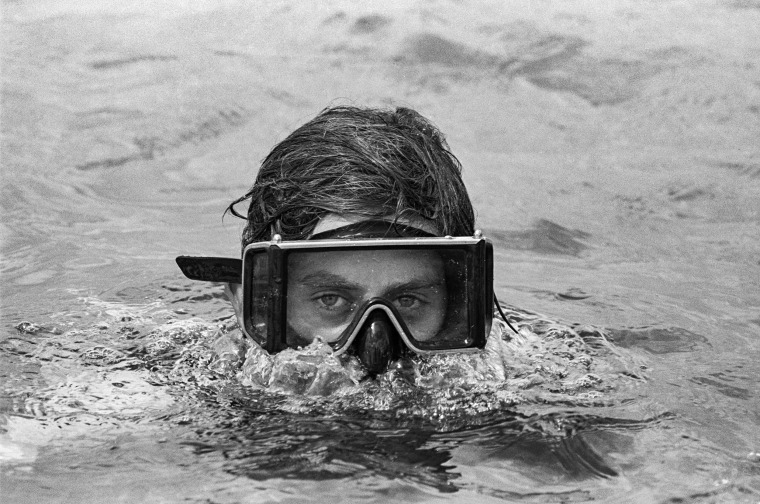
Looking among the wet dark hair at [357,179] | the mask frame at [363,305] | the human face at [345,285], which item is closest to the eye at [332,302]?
the human face at [345,285]

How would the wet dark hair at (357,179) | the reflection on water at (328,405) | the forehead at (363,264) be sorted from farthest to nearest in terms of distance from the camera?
the wet dark hair at (357,179) < the forehead at (363,264) < the reflection on water at (328,405)

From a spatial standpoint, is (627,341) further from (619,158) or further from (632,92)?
(632,92)

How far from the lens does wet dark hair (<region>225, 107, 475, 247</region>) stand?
3213mm

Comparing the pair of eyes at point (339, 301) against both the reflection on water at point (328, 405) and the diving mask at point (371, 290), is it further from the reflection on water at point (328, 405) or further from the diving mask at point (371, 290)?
the reflection on water at point (328, 405)

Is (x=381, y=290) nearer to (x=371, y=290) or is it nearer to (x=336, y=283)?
(x=371, y=290)

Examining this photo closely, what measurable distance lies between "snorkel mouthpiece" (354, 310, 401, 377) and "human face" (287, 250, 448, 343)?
3.7 inches

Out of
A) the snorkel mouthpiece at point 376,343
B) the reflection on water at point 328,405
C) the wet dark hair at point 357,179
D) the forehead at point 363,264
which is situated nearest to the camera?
the reflection on water at point 328,405

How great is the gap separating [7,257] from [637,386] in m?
3.29

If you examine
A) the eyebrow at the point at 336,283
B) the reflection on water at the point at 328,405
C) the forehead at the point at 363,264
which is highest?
the forehead at the point at 363,264

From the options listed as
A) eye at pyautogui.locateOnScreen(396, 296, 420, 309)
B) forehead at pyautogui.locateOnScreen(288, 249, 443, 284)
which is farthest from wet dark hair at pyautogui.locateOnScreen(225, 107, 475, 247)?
eye at pyautogui.locateOnScreen(396, 296, 420, 309)

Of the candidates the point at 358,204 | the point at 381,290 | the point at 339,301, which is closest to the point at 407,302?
the point at 381,290

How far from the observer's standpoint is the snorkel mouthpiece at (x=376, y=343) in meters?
2.96

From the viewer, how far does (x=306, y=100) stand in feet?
25.3

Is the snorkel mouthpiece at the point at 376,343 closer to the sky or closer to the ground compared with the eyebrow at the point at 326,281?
closer to the ground
